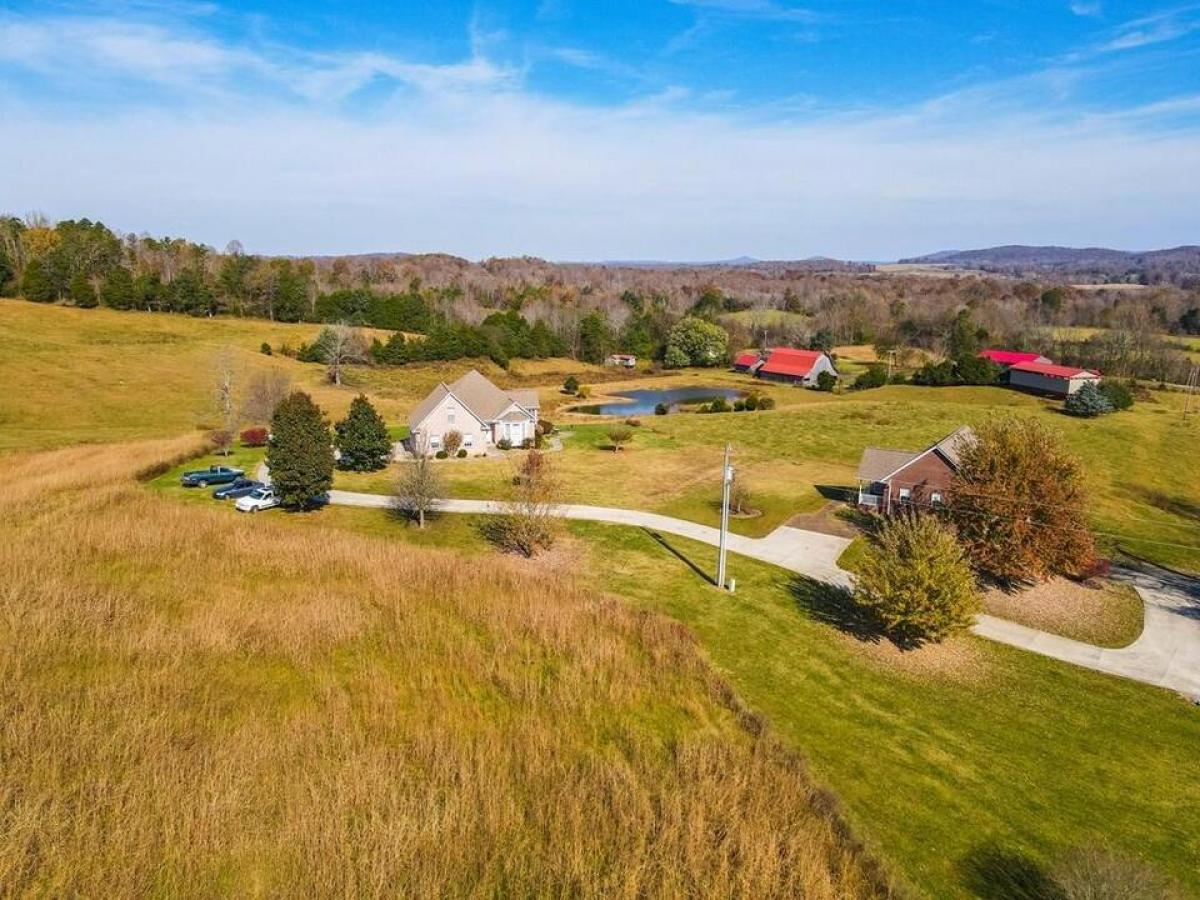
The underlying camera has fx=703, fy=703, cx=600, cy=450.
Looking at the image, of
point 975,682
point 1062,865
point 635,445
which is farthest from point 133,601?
point 635,445

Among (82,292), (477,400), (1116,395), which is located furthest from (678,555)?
(82,292)

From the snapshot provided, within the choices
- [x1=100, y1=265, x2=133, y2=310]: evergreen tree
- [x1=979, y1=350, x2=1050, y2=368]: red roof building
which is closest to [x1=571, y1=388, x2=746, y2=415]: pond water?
[x1=979, y1=350, x2=1050, y2=368]: red roof building

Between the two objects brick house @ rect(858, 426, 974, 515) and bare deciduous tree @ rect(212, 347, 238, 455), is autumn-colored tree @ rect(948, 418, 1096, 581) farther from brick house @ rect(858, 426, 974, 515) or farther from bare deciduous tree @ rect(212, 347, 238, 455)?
bare deciduous tree @ rect(212, 347, 238, 455)

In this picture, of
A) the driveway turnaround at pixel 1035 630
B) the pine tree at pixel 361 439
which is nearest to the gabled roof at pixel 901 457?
the driveway turnaround at pixel 1035 630

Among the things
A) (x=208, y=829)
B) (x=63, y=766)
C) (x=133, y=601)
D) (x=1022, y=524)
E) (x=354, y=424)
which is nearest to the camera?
(x=208, y=829)

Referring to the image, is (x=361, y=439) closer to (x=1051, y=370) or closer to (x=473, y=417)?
(x=473, y=417)

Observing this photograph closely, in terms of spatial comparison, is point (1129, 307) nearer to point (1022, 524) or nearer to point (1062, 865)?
point (1022, 524)
